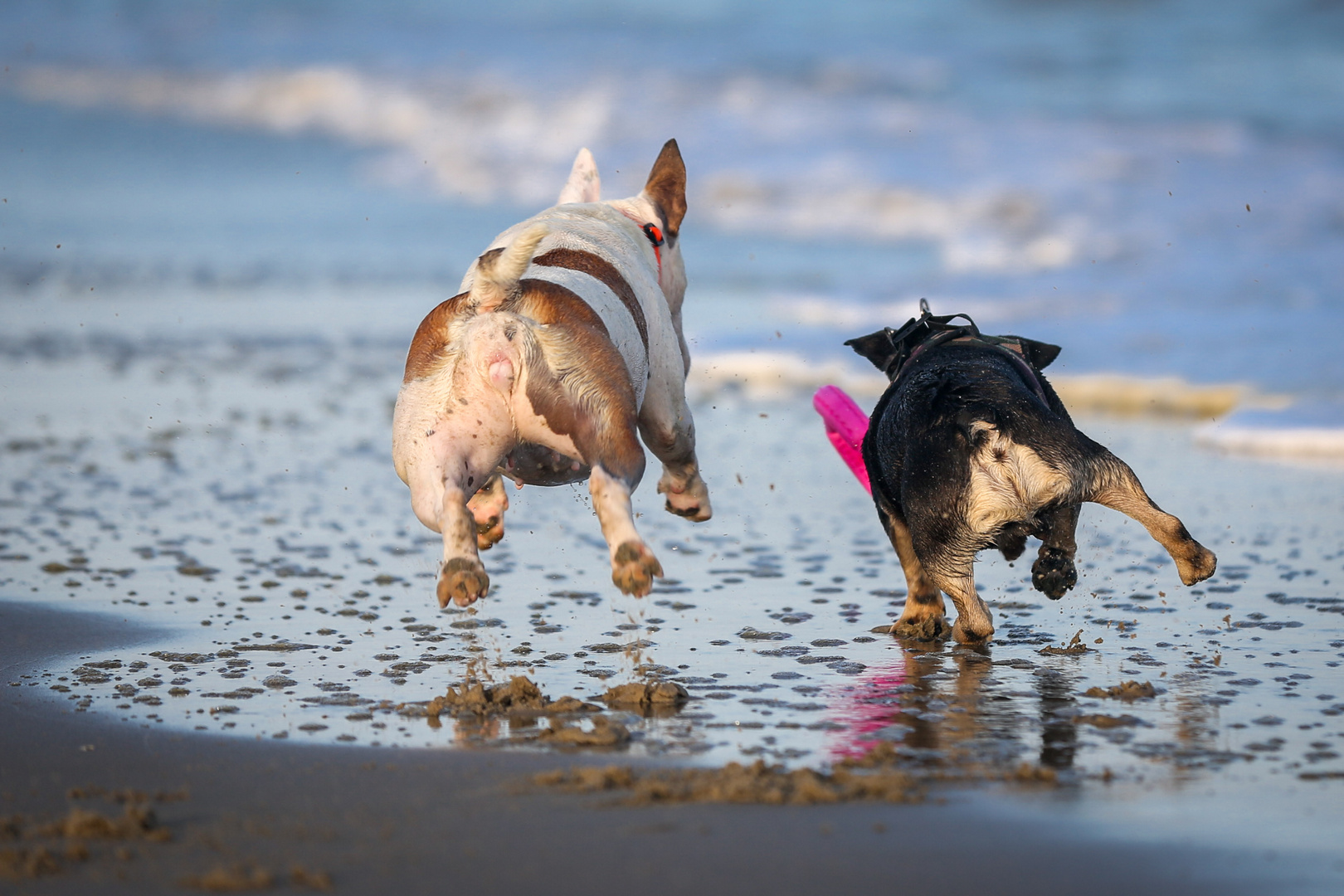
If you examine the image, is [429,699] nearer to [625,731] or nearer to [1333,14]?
[625,731]

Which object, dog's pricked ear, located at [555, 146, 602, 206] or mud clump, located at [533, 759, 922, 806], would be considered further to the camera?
dog's pricked ear, located at [555, 146, 602, 206]

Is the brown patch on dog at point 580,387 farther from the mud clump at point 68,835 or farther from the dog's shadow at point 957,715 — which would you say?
the mud clump at point 68,835

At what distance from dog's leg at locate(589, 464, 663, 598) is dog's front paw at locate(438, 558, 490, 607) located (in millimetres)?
434

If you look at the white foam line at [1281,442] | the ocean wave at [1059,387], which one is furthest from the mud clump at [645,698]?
the ocean wave at [1059,387]

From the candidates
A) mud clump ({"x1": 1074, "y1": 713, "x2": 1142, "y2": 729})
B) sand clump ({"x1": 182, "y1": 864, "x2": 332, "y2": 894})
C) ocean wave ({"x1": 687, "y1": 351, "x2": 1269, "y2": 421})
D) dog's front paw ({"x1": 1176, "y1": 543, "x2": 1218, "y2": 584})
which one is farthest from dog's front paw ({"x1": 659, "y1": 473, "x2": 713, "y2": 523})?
ocean wave ({"x1": 687, "y1": 351, "x2": 1269, "y2": 421})

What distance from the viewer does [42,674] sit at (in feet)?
17.7

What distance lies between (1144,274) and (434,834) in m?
16.6

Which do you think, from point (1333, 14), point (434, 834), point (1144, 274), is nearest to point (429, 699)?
point (434, 834)

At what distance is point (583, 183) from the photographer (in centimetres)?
677

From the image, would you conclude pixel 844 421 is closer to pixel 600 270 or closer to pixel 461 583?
pixel 600 270

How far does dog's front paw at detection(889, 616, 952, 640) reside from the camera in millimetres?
6090

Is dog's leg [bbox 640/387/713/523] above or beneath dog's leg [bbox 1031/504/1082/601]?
above

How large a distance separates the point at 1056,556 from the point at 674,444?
169cm

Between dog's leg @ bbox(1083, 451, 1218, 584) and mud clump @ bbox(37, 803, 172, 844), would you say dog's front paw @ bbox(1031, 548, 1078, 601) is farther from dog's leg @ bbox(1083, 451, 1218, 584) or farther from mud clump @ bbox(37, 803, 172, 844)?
mud clump @ bbox(37, 803, 172, 844)
